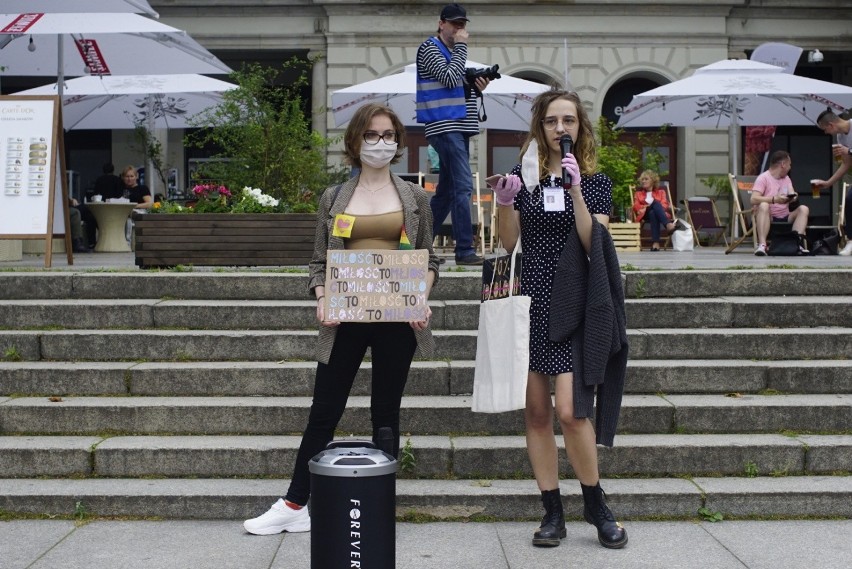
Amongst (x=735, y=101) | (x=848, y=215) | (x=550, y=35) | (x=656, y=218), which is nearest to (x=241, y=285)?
(x=848, y=215)

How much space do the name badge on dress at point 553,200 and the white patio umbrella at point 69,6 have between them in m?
7.03

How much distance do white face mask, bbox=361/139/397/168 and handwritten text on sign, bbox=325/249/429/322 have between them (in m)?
0.48

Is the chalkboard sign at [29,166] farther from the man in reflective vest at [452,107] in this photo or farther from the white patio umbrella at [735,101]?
the white patio umbrella at [735,101]

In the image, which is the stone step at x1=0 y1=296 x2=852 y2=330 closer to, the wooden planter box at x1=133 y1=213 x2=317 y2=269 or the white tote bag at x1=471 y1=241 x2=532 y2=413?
the wooden planter box at x1=133 y1=213 x2=317 y2=269

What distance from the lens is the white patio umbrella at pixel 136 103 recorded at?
1766 centimetres

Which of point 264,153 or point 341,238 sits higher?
point 264,153

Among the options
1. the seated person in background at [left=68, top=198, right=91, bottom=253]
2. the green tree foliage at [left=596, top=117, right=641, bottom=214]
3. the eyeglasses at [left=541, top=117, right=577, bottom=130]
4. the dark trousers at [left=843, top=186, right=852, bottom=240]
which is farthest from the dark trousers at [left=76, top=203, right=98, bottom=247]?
the eyeglasses at [left=541, top=117, right=577, bottom=130]

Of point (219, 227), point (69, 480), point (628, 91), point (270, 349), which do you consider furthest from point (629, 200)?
point (69, 480)

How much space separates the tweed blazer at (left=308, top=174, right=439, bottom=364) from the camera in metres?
5.63

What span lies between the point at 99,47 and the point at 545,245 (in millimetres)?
9851

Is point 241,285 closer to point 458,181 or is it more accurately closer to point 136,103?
point 458,181

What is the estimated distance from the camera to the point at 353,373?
5781mm

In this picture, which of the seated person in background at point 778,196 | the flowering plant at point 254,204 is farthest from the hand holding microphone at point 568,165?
the seated person in background at point 778,196

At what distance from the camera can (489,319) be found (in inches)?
219
